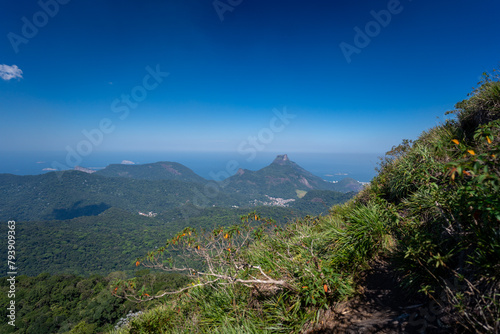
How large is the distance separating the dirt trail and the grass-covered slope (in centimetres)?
Result: 3

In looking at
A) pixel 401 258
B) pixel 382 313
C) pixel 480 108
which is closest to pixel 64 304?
pixel 382 313

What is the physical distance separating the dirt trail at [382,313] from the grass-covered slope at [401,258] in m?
0.03

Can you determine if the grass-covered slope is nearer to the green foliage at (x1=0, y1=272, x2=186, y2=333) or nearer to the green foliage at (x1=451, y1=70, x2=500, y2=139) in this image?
the green foliage at (x1=451, y1=70, x2=500, y2=139)

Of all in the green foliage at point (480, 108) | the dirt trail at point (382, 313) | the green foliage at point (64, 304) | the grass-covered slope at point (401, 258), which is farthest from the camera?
the green foliage at point (64, 304)

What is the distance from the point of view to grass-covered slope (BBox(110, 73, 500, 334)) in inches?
70.7

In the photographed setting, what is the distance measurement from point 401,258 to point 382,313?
834mm

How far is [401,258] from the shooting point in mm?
2779

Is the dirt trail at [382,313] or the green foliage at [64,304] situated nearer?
the dirt trail at [382,313]

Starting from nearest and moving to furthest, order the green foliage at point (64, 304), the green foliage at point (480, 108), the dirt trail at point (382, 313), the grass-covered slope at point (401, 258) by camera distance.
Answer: the grass-covered slope at point (401, 258) < the dirt trail at point (382, 313) < the green foliage at point (480, 108) < the green foliage at point (64, 304)

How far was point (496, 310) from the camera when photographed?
159 centimetres

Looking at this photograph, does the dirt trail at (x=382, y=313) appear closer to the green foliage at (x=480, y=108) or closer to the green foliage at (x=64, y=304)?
the green foliage at (x=480, y=108)

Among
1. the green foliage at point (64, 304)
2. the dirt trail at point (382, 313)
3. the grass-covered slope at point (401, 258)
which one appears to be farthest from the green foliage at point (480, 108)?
the green foliage at point (64, 304)

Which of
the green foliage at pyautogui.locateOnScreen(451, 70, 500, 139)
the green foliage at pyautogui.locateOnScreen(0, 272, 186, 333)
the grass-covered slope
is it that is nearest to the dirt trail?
the grass-covered slope

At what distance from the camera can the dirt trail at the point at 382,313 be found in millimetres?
1928
